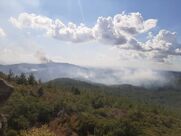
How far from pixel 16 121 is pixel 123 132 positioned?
161 ft

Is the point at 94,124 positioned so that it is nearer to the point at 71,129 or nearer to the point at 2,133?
the point at 71,129

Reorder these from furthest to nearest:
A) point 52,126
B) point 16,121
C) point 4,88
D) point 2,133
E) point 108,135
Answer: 1. point 52,126
2. point 16,121
3. point 108,135
4. point 2,133
5. point 4,88

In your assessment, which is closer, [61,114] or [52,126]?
[52,126]

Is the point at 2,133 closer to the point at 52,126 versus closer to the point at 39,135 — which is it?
the point at 39,135

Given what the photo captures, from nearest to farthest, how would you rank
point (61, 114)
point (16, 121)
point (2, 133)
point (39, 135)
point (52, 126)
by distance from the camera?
point (2, 133), point (39, 135), point (16, 121), point (52, 126), point (61, 114)

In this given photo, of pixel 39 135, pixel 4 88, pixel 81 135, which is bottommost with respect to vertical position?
pixel 81 135

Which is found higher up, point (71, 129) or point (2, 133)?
point (2, 133)

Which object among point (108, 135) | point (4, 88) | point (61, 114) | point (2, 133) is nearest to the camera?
point (4, 88)

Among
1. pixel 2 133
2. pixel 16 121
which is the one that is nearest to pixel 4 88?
pixel 2 133

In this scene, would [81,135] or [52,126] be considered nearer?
[81,135]

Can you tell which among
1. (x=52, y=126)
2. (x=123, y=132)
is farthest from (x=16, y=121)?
(x=123, y=132)

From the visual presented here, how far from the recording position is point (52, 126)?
7323 inches

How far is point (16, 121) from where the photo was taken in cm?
17275

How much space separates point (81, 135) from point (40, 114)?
106ft
